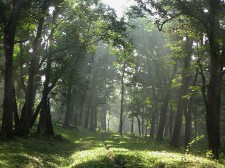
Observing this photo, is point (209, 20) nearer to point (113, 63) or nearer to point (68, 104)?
point (113, 63)

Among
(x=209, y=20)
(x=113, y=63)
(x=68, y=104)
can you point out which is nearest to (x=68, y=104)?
(x=68, y=104)

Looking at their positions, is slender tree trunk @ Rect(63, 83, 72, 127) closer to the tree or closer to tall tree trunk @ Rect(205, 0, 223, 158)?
the tree

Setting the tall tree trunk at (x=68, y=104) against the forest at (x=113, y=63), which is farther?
the tall tree trunk at (x=68, y=104)

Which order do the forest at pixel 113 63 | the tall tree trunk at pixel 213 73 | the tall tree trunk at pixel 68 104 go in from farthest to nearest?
the tall tree trunk at pixel 68 104
the tall tree trunk at pixel 213 73
the forest at pixel 113 63

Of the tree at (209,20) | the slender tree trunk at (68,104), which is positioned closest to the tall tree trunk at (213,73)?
the tree at (209,20)

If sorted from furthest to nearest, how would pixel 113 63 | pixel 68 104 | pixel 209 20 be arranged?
1. pixel 68 104
2. pixel 113 63
3. pixel 209 20

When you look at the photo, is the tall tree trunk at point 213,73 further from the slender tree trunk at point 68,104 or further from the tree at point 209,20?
the slender tree trunk at point 68,104

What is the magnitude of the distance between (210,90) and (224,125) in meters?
46.7

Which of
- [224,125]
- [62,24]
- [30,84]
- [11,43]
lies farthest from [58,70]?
[224,125]

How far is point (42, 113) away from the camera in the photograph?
34.5 metres

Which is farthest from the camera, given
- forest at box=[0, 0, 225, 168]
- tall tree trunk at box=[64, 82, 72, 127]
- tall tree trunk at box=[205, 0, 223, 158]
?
tall tree trunk at box=[64, 82, 72, 127]

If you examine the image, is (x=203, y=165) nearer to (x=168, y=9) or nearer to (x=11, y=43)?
(x=168, y=9)

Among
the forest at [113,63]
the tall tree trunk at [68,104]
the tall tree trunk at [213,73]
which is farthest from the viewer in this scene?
the tall tree trunk at [68,104]

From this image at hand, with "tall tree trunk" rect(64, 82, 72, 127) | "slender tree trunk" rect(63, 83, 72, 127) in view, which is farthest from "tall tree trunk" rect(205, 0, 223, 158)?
"slender tree trunk" rect(63, 83, 72, 127)
